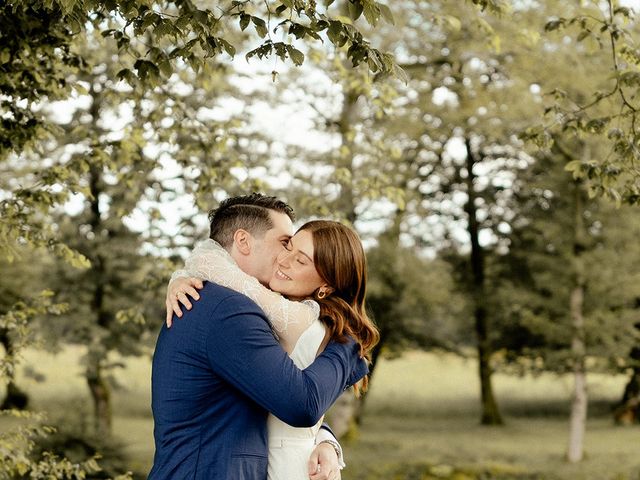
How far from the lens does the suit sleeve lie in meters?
2.64

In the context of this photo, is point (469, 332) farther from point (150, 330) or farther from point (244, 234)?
point (244, 234)

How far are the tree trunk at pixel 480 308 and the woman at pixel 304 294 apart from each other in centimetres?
1910

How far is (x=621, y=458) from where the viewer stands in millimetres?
17734

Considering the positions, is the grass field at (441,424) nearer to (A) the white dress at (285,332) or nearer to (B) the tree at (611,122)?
(B) the tree at (611,122)

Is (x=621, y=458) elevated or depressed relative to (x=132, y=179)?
depressed

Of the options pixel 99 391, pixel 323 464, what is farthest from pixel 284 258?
pixel 99 391

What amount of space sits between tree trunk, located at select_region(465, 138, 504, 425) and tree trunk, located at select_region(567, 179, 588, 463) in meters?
3.87

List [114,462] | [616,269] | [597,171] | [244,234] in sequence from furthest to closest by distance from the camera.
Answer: [616,269] < [114,462] < [597,171] < [244,234]

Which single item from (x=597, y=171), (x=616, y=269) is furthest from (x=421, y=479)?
(x=597, y=171)

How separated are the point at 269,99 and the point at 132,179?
10558 millimetres

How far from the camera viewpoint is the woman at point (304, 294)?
2969 mm

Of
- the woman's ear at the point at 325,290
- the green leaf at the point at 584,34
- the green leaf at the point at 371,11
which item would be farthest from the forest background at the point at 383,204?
the woman's ear at the point at 325,290

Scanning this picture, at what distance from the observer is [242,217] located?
3396mm

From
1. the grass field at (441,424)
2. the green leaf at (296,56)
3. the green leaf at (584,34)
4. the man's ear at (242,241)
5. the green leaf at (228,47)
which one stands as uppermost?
the green leaf at (584,34)
